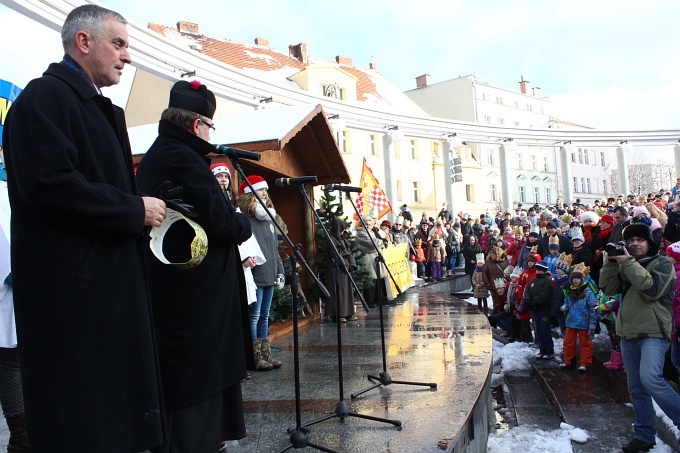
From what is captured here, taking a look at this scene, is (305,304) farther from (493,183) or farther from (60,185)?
(493,183)

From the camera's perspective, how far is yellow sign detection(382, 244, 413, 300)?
14056 millimetres

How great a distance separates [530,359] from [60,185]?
9.40 m

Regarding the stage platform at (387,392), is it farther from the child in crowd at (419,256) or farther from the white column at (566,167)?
the white column at (566,167)

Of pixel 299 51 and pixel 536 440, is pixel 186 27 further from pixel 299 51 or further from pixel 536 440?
pixel 536 440

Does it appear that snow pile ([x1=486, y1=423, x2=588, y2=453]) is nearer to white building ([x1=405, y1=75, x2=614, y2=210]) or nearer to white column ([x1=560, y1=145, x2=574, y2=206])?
white column ([x1=560, y1=145, x2=574, y2=206])

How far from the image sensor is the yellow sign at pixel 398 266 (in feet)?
46.1

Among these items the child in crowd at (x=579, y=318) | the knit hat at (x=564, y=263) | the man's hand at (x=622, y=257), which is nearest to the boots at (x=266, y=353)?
the man's hand at (x=622, y=257)

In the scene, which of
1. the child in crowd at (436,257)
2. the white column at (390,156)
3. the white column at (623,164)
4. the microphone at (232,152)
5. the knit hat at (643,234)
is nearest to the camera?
the microphone at (232,152)

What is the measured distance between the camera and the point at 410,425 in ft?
14.4

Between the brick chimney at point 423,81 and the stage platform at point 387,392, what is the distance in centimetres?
5328

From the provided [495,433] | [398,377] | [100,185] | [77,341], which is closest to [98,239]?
[100,185]

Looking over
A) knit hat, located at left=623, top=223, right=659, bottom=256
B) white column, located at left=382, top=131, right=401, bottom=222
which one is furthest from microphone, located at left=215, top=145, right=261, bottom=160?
white column, located at left=382, top=131, right=401, bottom=222

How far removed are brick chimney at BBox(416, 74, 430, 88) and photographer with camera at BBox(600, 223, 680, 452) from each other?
56.2 m

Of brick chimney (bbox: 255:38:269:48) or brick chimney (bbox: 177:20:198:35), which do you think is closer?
brick chimney (bbox: 177:20:198:35)
